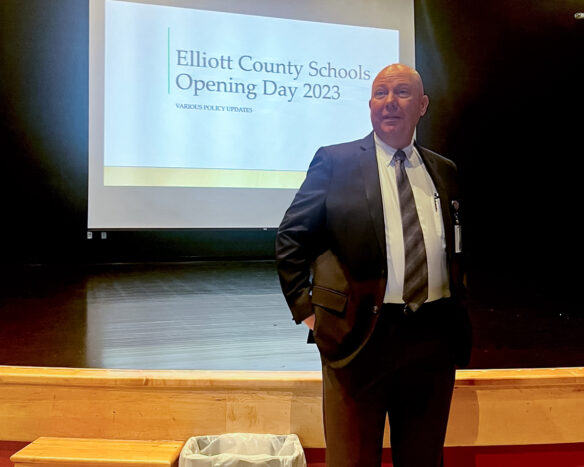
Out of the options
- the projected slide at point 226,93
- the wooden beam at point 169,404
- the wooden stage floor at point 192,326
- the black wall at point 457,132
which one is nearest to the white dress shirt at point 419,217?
the wooden beam at point 169,404

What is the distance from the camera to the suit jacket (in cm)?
86

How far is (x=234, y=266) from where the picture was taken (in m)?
4.14

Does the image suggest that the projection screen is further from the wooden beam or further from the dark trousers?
the dark trousers

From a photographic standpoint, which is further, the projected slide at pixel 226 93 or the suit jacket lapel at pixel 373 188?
the projected slide at pixel 226 93

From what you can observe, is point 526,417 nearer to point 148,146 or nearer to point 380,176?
point 380,176

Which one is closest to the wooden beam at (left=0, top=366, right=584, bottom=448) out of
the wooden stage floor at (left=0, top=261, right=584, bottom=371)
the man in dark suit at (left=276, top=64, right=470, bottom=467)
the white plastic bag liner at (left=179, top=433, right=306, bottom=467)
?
the white plastic bag liner at (left=179, top=433, right=306, bottom=467)

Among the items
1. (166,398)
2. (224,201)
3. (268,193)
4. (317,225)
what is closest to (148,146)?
(224,201)

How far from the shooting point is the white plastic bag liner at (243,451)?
1.19m

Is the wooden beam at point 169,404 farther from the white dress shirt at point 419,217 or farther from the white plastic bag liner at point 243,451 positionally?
the white dress shirt at point 419,217

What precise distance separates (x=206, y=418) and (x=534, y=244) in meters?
4.07

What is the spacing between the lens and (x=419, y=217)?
0.90 m

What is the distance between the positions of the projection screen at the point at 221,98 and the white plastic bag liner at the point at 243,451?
2.63 metres

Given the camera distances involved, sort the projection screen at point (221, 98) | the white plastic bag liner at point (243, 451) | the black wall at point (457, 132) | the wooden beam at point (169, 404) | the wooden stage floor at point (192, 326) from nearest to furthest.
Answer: the white plastic bag liner at point (243, 451), the wooden beam at point (169, 404), the wooden stage floor at point (192, 326), the projection screen at point (221, 98), the black wall at point (457, 132)

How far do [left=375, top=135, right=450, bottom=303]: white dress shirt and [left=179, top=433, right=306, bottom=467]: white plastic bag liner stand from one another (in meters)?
0.59
